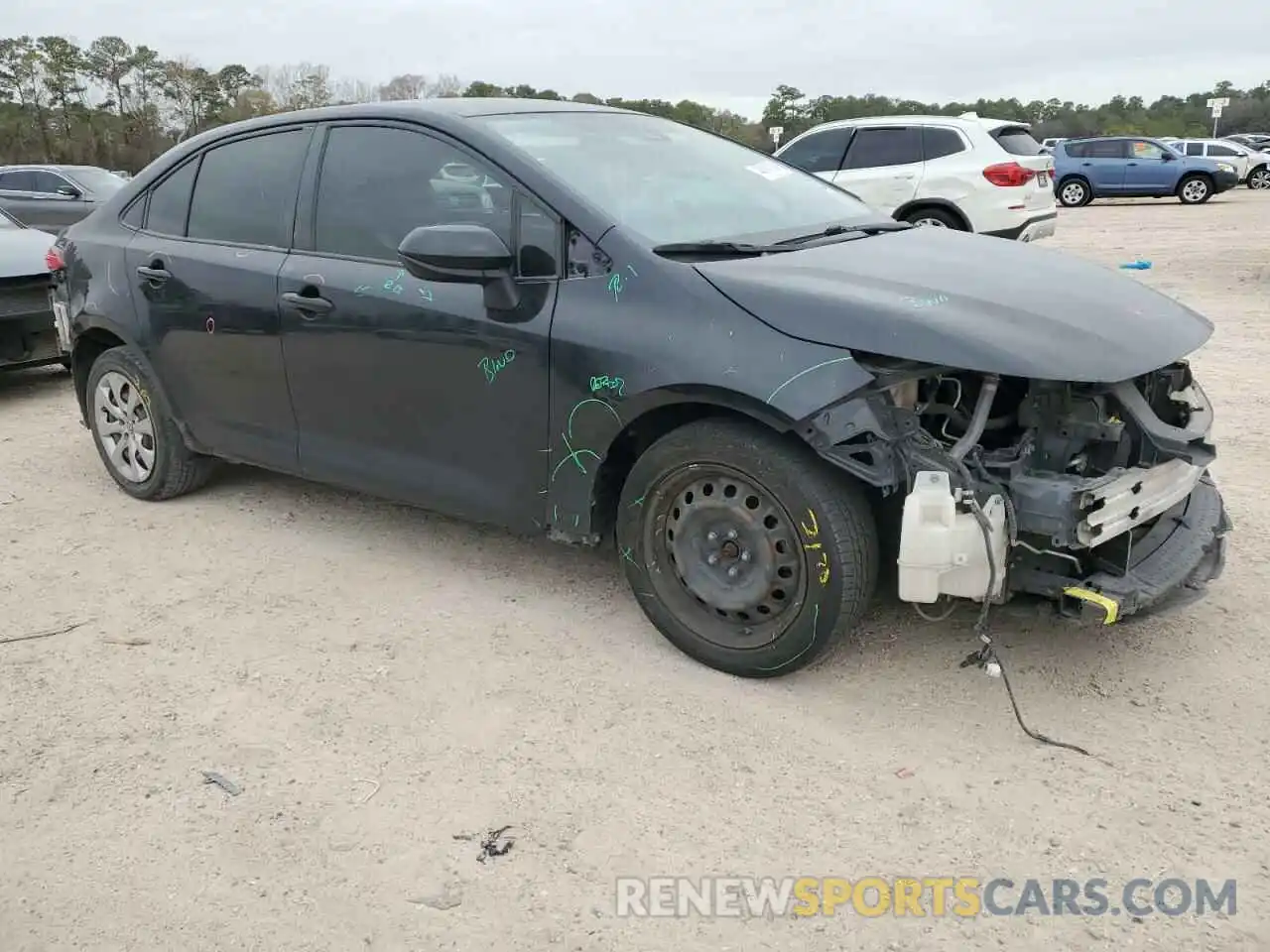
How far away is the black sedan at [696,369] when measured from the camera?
119 inches

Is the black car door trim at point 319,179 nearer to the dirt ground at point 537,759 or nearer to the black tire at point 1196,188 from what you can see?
the dirt ground at point 537,759

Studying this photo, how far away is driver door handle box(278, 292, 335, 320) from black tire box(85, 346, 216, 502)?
1120mm

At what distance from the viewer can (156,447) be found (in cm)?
505

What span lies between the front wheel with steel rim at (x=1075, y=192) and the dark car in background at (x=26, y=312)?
24236 mm

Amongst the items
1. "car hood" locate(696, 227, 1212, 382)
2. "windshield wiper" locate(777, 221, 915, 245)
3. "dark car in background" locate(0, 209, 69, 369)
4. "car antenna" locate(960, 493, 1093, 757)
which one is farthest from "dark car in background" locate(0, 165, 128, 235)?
"car antenna" locate(960, 493, 1093, 757)

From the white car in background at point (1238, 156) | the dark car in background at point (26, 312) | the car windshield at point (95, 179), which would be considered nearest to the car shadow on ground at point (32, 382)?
the dark car in background at point (26, 312)

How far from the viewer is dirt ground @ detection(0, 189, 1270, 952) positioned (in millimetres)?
2471

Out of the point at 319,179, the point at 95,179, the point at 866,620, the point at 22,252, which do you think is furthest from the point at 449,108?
the point at 95,179

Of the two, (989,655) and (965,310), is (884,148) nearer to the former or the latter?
(965,310)

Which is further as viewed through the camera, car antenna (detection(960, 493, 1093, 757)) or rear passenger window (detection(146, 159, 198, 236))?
rear passenger window (detection(146, 159, 198, 236))

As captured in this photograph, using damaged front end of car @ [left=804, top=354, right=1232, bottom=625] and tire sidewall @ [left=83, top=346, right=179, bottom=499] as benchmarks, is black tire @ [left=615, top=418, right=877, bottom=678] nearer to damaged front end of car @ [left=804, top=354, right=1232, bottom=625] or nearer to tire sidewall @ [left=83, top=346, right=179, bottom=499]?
damaged front end of car @ [left=804, top=354, right=1232, bottom=625]

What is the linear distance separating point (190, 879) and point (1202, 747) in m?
2.64

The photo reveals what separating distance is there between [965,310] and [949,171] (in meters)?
8.92

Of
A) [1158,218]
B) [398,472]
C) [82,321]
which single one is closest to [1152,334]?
[398,472]
